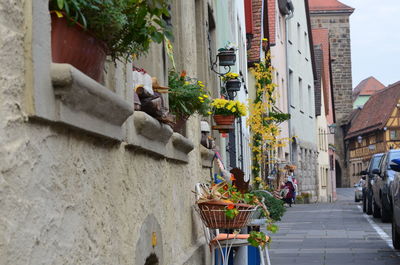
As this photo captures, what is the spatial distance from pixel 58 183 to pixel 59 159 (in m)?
0.09

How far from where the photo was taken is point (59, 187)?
3266mm

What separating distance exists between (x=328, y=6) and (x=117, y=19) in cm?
7478

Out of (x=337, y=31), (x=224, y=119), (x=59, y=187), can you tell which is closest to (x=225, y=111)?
(x=224, y=119)

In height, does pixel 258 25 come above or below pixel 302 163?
above

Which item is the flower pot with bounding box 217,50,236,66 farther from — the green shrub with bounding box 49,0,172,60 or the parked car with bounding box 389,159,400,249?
the green shrub with bounding box 49,0,172,60

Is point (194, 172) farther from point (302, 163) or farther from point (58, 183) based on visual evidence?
point (302, 163)

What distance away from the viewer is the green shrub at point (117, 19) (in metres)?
3.36

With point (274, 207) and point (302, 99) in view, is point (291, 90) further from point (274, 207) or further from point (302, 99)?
point (274, 207)

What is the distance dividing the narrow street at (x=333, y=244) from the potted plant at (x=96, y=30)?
25.7ft

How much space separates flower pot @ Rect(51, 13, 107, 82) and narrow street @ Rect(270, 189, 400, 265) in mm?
8149

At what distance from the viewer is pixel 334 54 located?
7706 cm

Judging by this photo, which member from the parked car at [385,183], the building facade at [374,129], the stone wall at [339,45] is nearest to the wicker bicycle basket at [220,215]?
the parked car at [385,183]

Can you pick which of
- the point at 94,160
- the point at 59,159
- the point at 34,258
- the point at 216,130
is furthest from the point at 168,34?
the point at 216,130

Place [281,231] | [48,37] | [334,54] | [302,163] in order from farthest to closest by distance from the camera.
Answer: [334,54], [302,163], [281,231], [48,37]
